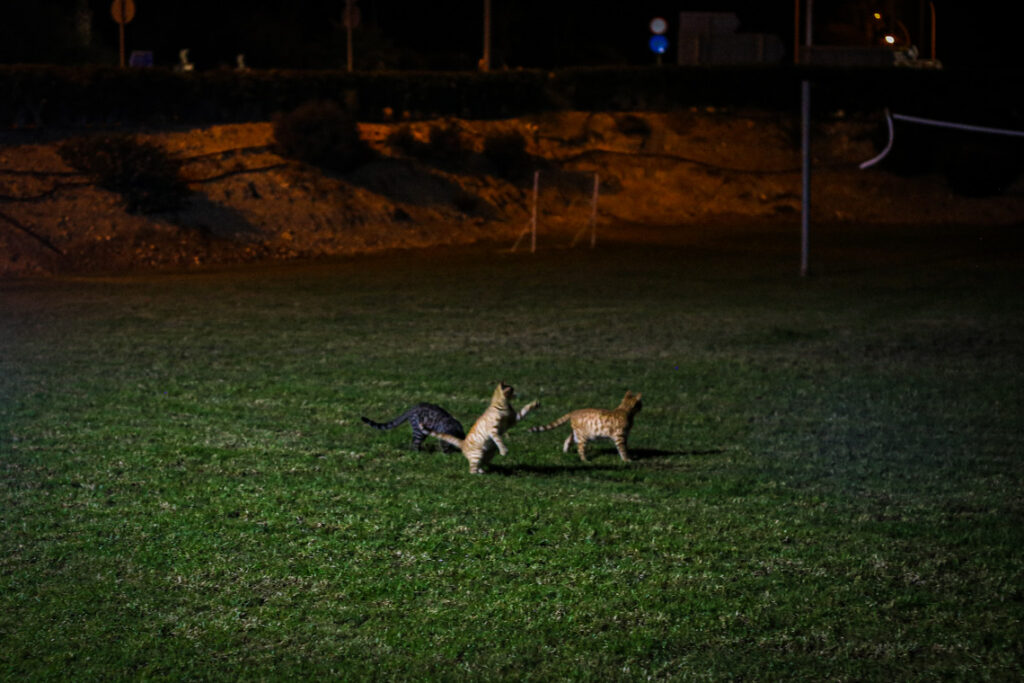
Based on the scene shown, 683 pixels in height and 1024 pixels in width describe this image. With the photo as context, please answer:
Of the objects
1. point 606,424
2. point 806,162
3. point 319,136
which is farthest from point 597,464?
point 319,136

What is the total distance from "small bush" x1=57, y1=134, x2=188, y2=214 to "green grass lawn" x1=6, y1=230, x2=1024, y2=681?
14.7 metres

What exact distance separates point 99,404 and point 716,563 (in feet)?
22.6

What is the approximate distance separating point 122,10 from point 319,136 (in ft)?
21.5

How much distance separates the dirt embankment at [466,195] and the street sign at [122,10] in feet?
10.8

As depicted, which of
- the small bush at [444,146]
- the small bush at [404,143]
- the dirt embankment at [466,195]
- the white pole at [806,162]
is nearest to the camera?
the white pole at [806,162]

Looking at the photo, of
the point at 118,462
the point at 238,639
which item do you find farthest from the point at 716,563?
the point at 118,462

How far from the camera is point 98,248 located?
95.2 ft

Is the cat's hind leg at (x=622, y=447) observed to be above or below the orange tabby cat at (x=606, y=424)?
below

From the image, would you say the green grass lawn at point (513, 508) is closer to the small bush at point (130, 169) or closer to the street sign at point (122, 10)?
the small bush at point (130, 169)

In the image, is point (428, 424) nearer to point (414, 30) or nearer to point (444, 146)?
point (444, 146)

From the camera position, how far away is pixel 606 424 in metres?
9.09

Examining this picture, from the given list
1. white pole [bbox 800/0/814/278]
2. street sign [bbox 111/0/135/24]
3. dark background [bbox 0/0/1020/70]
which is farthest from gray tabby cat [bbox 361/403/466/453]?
dark background [bbox 0/0/1020/70]

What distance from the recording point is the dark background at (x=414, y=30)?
143 feet

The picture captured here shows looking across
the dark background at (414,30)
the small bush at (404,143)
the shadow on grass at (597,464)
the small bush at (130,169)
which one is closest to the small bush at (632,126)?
the small bush at (404,143)
